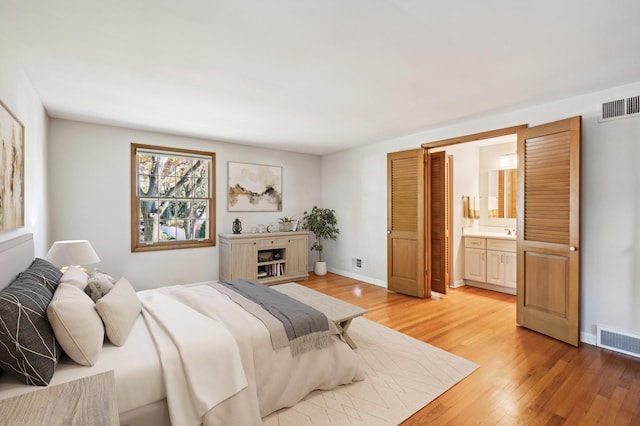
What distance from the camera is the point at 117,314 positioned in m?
1.85

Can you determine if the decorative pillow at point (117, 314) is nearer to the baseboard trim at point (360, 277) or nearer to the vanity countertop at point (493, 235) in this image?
the baseboard trim at point (360, 277)

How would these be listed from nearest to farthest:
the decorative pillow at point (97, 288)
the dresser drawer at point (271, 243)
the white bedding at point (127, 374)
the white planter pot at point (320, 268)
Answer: the white bedding at point (127, 374) < the decorative pillow at point (97, 288) < the dresser drawer at point (271, 243) < the white planter pot at point (320, 268)

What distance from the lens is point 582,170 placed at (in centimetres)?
311

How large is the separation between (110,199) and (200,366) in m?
3.62

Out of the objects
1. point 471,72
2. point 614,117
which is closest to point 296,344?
point 471,72

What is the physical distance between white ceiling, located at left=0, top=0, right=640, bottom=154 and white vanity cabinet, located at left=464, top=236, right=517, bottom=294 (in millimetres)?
2268

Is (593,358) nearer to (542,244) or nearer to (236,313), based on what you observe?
(542,244)

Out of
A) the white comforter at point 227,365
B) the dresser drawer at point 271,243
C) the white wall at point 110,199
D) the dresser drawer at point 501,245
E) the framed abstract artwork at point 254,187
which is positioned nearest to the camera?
the white comforter at point 227,365

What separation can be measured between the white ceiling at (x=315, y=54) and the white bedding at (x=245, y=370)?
195 centimetres

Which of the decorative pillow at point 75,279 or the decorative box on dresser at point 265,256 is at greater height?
the decorative pillow at point 75,279

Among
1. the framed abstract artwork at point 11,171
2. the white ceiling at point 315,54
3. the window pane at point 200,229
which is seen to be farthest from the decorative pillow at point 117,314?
the window pane at point 200,229

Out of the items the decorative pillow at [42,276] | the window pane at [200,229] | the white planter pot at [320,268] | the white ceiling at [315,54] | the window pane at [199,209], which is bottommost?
the white planter pot at [320,268]

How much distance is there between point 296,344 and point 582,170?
11.0ft

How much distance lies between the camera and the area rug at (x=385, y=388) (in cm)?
195
